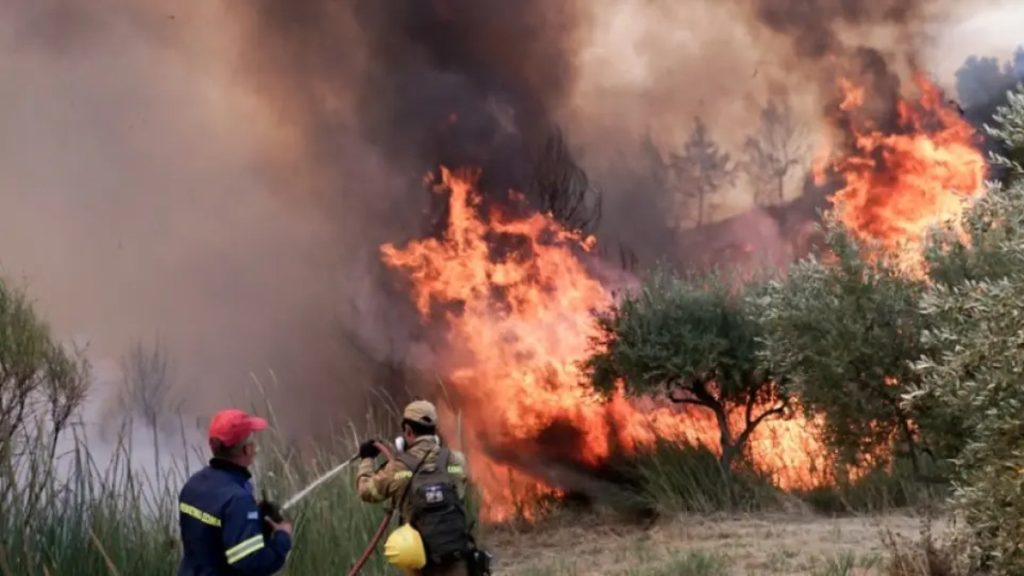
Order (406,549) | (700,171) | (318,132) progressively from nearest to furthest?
A: (406,549), (318,132), (700,171)

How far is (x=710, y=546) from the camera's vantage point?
10977 mm

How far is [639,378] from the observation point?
595 inches

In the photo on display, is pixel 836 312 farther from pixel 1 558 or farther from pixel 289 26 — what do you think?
pixel 289 26

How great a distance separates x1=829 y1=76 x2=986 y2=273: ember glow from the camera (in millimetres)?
18250

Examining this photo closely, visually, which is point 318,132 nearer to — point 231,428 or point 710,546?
point 710,546

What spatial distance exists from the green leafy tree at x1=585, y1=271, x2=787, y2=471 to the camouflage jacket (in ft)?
31.2

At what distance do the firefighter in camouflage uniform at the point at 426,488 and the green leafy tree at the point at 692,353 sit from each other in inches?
373

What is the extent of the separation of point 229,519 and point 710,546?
7.92 m

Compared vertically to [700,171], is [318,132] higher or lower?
higher

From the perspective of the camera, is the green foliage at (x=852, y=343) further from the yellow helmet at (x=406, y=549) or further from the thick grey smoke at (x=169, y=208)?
the thick grey smoke at (x=169, y=208)

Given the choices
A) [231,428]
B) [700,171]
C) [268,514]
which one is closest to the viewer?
[231,428]

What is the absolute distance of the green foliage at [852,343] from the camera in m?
9.58

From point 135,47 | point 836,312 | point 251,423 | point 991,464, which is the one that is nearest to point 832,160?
point 836,312

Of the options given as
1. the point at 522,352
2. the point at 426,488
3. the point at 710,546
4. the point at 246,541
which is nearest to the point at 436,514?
the point at 426,488
